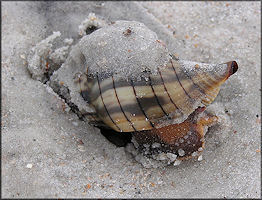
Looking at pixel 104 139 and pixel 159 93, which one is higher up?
pixel 159 93

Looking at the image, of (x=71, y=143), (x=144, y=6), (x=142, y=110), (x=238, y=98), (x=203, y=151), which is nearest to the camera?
(x=142, y=110)

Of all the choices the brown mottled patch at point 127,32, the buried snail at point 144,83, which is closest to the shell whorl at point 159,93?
the buried snail at point 144,83

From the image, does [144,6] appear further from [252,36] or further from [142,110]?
[142,110]

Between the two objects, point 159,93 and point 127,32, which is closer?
point 159,93

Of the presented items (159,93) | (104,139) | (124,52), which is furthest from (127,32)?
(104,139)

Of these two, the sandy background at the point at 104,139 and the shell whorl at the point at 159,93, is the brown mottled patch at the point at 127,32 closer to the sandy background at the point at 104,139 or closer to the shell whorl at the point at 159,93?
the shell whorl at the point at 159,93

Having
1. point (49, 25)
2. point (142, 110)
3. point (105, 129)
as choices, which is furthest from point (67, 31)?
point (142, 110)

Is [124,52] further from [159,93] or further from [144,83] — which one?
[159,93]
